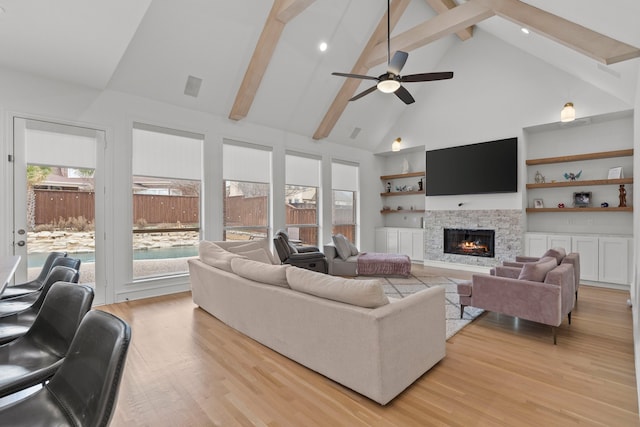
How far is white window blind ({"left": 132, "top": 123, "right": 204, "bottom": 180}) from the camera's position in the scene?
192 inches

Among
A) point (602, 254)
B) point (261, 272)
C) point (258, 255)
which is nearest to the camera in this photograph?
point (261, 272)

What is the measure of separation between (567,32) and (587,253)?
3.70 metres

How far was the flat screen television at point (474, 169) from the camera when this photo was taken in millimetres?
6180

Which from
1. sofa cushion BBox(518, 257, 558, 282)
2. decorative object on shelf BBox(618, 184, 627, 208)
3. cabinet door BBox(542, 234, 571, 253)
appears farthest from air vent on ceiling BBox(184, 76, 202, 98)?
decorative object on shelf BBox(618, 184, 627, 208)

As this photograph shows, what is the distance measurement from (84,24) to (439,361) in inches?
183

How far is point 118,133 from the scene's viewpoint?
4625 millimetres

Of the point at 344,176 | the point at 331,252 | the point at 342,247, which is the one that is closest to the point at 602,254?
the point at 342,247

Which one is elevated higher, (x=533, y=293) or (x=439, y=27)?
(x=439, y=27)

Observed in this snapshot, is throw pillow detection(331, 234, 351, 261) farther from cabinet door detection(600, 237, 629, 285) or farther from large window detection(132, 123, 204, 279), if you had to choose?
cabinet door detection(600, 237, 629, 285)

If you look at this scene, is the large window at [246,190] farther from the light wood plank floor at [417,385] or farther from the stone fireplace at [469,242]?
the stone fireplace at [469,242]

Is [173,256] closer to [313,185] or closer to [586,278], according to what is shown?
[313,185]

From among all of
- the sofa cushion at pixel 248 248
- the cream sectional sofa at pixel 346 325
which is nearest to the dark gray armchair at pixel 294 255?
the sofa cushion at pixel 248 248

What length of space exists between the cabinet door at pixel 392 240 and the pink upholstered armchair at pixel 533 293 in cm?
471

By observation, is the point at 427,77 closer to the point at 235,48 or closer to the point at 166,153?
the point at 235,48
